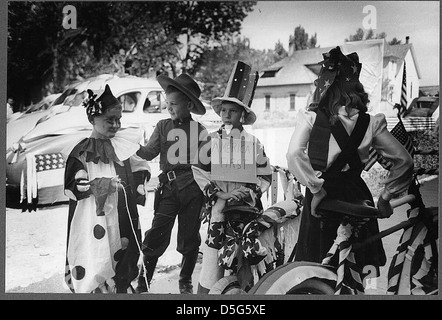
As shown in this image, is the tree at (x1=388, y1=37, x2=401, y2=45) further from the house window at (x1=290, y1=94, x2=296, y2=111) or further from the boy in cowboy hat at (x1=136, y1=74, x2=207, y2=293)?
the boy in cowboy hat at (x1=136, y1=74, x2=207, y2=293)

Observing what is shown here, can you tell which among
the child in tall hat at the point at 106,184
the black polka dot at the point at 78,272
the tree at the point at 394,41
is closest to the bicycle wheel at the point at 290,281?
the child in tall hat at the point at 106,184

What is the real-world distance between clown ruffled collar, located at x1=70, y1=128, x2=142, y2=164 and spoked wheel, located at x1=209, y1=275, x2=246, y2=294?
4.61 ft

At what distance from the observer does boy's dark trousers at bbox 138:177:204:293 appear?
202 inches

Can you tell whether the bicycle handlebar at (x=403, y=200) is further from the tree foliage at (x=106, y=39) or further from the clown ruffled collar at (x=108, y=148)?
the clown ruffled collar at (x=108, y=148)

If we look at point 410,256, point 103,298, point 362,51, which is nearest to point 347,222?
point 410,256

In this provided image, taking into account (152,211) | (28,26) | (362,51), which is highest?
(28,26)

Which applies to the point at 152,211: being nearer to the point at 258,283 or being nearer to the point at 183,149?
the point at 183,149

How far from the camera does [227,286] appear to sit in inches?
201

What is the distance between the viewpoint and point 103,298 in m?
5.19

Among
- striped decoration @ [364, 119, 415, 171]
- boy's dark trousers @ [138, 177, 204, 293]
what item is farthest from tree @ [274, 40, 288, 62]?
boy's dark trousers @ [138, 177, 204, 293]

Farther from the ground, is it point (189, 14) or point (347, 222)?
point (189, 14)

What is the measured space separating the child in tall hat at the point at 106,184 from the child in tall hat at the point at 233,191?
23.9 inches
